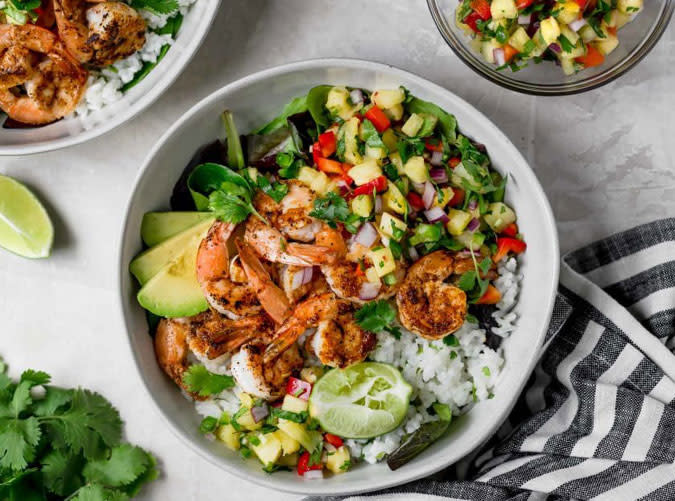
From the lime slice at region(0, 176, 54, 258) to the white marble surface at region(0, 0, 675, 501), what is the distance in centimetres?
7

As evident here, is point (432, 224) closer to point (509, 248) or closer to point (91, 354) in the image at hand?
point (509, 248)

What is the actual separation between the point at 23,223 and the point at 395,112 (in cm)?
155

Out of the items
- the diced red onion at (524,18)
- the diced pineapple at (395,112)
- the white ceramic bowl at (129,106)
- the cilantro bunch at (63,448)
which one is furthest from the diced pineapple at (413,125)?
the cilantro bunch at (63,448)

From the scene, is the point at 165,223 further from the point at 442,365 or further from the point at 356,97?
the point at 442,365

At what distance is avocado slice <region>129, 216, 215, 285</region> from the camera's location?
277 cm

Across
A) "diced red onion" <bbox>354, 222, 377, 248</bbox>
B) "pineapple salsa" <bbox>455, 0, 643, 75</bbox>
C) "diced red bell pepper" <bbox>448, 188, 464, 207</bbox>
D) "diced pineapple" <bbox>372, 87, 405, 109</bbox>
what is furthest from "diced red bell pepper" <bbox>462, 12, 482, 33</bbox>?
"diced red onion" <bbox>354, 222, 377, 248</bbox>

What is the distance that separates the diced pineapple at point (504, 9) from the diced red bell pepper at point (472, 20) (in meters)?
0.11

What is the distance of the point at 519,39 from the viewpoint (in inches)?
103

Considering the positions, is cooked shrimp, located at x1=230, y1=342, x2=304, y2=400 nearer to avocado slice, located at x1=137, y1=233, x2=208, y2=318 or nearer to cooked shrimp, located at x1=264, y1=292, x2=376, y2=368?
cooked shrimp, located at x1=264, y1=292, x2=376, y2=368

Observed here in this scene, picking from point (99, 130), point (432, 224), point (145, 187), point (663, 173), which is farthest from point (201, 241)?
point (663, 173)

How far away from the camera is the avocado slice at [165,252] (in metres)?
2.77

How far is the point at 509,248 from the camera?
272 centimetres

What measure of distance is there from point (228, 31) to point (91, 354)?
1412 mm

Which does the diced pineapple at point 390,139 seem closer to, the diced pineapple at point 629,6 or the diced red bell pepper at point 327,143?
the diced red bell pepper at point 327,143
